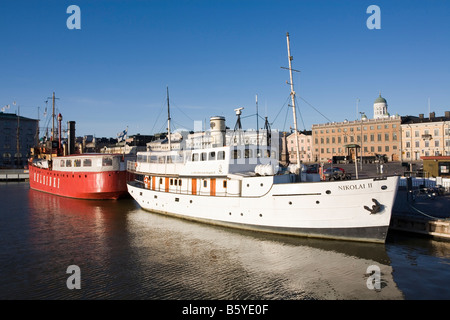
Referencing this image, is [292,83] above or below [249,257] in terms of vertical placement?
above

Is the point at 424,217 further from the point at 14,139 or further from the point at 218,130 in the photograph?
the point at 14,139

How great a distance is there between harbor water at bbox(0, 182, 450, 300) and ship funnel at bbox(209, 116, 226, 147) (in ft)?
23.3

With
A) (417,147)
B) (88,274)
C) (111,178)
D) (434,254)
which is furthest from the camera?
(417,147)

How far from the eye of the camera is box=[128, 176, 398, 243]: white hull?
1725 centimetres

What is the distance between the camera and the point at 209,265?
1568 centimetres

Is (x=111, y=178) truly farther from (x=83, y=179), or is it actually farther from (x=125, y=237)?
(x=125, y=237)

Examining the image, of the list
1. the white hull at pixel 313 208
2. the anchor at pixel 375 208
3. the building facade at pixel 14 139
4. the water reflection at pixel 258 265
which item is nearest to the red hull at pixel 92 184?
the water reflection at pixel 258 265

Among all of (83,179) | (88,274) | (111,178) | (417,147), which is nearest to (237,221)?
(88,274)

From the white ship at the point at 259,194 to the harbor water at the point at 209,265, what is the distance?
99 cm

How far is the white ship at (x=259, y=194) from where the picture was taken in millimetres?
17484

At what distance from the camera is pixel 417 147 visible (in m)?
72.4

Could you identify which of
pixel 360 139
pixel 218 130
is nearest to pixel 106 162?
pixel 218 130

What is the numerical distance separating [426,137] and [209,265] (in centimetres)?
7261

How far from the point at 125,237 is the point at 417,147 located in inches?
2902
